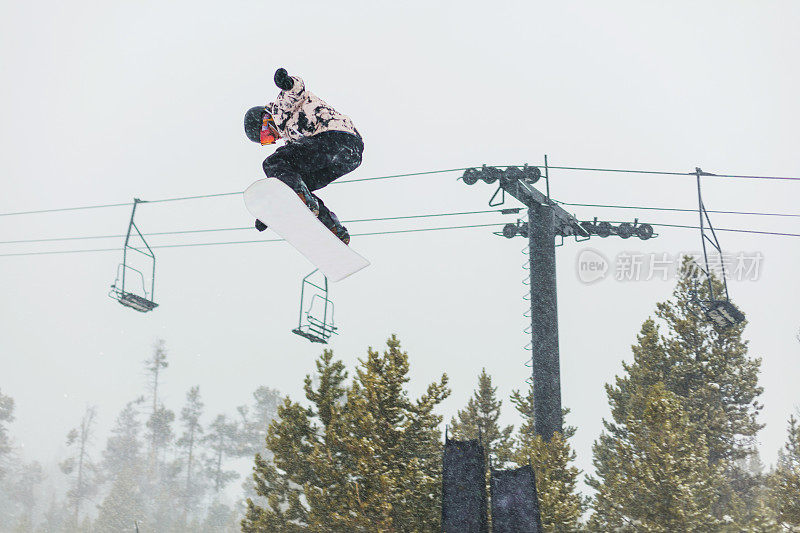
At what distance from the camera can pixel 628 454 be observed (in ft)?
58.7

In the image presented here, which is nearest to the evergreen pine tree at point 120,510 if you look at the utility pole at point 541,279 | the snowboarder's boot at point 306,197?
the utility pole at point 541,279

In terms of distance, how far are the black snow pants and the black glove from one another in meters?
0.38

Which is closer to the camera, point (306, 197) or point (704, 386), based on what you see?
point (306, 197)

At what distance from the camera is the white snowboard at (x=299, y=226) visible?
4.93 metres

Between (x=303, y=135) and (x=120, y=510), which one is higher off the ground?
(x=303, y=135)

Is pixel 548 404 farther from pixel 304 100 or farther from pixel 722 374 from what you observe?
pixel 722 374

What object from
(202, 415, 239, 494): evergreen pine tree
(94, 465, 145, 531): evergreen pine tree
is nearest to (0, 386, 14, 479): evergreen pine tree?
(94, 465, 145, 531): evergreen pine tree

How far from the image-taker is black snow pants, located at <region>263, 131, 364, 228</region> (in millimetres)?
4891

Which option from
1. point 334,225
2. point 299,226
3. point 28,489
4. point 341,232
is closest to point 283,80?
point 299,226

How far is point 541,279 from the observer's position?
1452 cm

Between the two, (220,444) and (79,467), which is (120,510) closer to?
(220,444)

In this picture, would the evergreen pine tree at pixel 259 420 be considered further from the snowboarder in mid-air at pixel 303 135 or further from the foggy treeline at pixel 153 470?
the snowboarder in mid-air at pixel 303 135

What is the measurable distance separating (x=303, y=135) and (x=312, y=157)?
0.17 meters

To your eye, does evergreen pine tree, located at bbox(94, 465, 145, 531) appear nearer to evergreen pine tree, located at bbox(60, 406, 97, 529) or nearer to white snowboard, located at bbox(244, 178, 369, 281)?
evergreen pine tree, located at bbox(60, 406, 97, 529)
